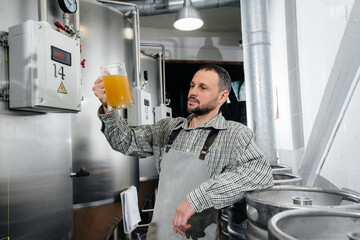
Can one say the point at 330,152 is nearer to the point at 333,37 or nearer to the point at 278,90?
the point at 333,37

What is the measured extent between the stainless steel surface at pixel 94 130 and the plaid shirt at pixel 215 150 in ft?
2.87

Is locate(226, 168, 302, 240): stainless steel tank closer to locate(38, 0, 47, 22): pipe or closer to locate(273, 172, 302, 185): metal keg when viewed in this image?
locate(273, 172, 302, 185): metal keg

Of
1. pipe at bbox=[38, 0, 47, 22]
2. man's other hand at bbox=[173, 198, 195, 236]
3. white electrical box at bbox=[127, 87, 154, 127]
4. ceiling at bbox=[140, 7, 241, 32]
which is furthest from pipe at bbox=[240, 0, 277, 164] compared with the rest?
ceiling at bbox=[140, 7, 241, 32]

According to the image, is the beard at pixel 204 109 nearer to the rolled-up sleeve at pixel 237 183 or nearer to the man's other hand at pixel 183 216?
the rolled-up sleeve at pixel 237 183

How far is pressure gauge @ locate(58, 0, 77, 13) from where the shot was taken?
1.69 metres

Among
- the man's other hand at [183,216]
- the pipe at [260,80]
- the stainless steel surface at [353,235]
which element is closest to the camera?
the stainless steel surface at [353,235]

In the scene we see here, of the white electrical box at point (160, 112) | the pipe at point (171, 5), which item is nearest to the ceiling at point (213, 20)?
the pipe at point (171, 5)

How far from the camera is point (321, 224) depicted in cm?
80

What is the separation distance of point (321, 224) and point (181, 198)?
730 millimetres

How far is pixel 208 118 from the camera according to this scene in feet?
5.16

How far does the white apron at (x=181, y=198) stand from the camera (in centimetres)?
139

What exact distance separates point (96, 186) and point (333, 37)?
2.05 metres

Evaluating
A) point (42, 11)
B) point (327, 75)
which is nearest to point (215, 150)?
point (327, 75)

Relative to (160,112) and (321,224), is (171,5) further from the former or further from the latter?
(321,224)
